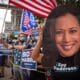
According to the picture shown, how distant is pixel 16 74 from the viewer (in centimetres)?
670

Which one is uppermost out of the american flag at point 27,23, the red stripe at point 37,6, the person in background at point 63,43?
the american flag at point 27,23

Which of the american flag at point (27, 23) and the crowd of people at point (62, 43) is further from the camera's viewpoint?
the american flag at point (27, 23)

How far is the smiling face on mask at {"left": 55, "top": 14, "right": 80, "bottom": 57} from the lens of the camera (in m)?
3.36

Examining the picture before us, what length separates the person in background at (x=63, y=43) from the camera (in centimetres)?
332

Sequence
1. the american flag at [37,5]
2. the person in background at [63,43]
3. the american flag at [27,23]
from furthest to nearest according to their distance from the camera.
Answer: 1. the american flag at [27,23]
2. the american flag at [37,5]
3. the person in background at [63,43]

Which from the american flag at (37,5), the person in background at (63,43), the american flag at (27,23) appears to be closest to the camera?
the person in background at (63,43)

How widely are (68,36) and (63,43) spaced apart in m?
0.08

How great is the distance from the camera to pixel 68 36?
132 inches

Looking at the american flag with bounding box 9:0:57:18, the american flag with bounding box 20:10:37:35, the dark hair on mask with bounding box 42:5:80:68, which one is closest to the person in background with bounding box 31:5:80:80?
the dark hair on mask with bounding box 42:5:80:68

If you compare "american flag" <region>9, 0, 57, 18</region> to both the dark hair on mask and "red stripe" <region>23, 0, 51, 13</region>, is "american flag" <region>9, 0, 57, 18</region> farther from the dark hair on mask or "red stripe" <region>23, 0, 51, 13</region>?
the dark hair on mask

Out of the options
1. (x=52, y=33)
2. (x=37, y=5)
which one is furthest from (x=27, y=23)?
(x=52, y=33)

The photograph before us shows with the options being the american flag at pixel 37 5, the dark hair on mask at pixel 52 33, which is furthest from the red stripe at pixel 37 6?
the dark hair on mask at pixel 52 33

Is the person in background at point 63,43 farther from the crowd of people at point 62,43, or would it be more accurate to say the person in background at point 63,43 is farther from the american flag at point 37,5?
the american flag at point 37,5

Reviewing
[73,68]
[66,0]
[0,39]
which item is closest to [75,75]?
[73,68]
